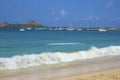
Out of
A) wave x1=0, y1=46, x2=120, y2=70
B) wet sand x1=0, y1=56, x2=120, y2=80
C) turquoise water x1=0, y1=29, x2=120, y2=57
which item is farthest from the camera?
turquoise water x1=0, y1=29, x2=120, y2=57

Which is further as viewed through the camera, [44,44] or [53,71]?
[44,44]

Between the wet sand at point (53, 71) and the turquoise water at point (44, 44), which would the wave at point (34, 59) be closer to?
the wet sand at point (53, 71)

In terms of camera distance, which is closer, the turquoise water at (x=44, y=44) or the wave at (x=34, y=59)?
the wave at (x=34, y=59)

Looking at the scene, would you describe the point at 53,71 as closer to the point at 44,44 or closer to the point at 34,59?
the point at 34,59

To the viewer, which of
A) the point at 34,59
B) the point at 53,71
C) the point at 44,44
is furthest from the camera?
the point at 44,44

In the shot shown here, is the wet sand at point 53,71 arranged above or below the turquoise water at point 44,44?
above

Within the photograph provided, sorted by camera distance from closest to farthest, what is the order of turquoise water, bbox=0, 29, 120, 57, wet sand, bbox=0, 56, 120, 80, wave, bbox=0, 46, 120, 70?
wet sand, bbox=0, 56, 120, 80, wave, bbox=0, 46, 120, 70, turquoise water, bbox=0, 29, 120, 57

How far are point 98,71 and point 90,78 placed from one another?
2.09 metres

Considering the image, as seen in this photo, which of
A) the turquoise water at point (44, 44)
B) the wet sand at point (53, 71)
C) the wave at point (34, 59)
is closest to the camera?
the wet sand at point (53, 71)

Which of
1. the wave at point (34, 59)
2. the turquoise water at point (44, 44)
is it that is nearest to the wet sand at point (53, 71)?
the wave at point (34, 59)

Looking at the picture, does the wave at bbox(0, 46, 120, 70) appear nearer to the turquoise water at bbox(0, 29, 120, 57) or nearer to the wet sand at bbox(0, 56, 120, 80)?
the wet sand at bbox(0, 56, 120, 80)

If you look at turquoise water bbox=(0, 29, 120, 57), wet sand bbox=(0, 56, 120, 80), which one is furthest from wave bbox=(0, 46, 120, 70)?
turquoise water bbox=(0, 29, 120, 57)

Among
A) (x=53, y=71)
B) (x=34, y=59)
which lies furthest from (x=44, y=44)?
(x=53, y=71)

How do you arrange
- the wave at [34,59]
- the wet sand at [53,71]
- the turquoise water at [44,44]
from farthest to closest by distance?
the turquoise water at [44,44]
the wave at [34,59]
the wet sand at [53,71]
